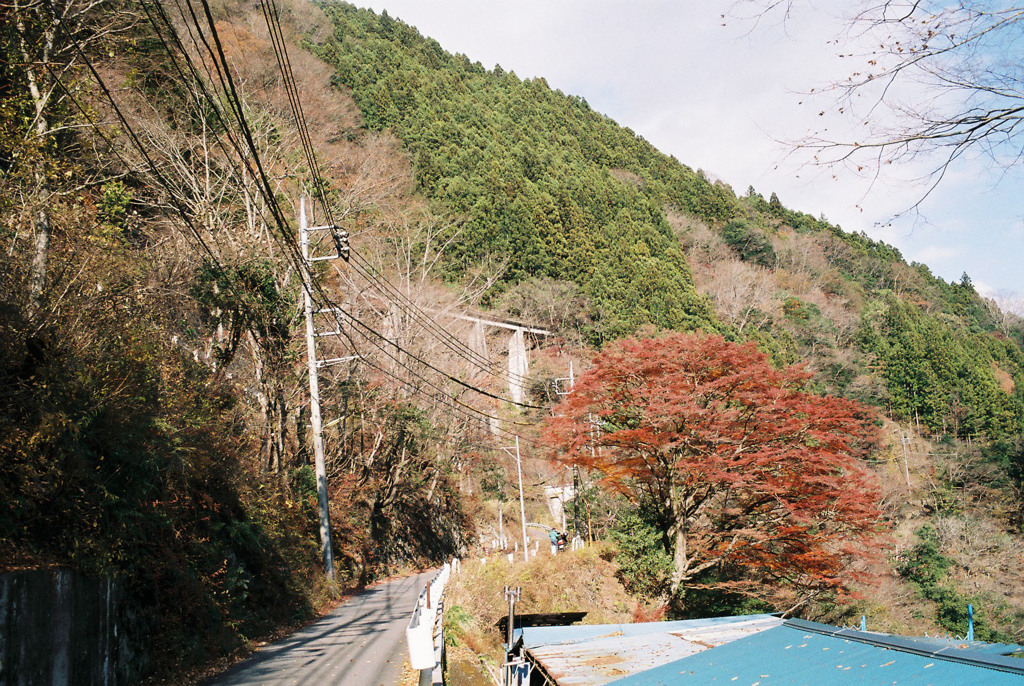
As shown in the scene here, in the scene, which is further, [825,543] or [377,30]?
[377,30]

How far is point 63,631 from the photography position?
6.03 meters

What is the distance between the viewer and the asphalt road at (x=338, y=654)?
8.05 metres

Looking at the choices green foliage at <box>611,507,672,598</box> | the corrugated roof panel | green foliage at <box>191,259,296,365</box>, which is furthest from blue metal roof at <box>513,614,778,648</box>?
green foliage at <box>191,259,296,365</box>

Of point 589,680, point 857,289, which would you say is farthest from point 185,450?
point 857,289

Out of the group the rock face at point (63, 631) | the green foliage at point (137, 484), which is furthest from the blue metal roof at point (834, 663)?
the green foliage at point (137, 484)

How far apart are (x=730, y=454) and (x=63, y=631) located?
13227 millimetres

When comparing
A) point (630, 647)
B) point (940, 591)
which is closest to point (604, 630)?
point (630, 647)

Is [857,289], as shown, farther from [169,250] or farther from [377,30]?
[169,250]

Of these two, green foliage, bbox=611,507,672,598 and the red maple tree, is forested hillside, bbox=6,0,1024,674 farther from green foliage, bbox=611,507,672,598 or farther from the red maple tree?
the red maple tree

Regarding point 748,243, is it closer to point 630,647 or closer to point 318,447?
point 318,447

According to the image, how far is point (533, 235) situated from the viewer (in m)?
36.8

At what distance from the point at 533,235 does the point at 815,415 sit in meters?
24.0

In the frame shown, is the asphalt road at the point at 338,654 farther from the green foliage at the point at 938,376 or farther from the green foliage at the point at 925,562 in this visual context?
the green foliage at the point at 938,376

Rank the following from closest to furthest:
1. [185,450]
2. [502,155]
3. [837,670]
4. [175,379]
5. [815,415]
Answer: [837,670], [185,450], [175,379], [815,415], [502,155]
